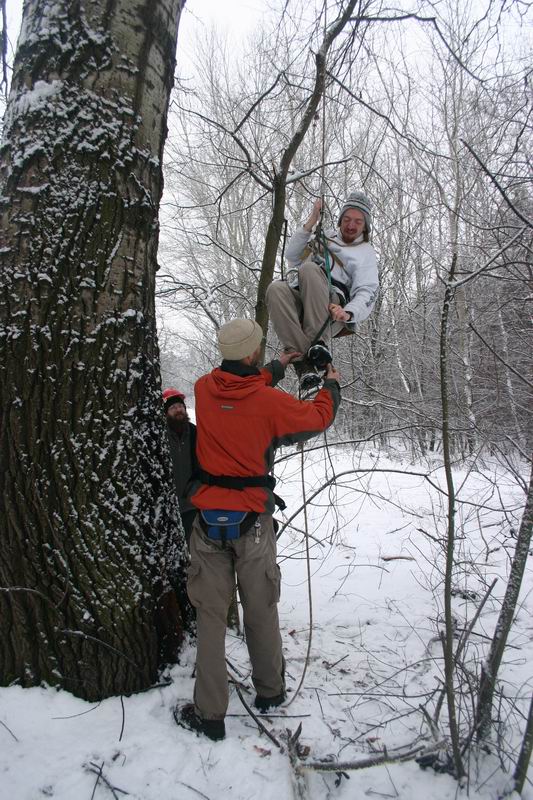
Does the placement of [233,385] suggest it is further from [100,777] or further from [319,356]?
[100,777]

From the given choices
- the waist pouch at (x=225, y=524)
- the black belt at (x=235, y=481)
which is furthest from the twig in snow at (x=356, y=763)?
the black belt at (x=235, y=481)

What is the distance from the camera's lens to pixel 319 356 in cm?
265

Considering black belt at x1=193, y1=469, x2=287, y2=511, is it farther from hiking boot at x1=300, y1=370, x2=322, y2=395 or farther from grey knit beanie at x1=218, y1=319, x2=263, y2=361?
hiking boot at x1=300, y1=370, x2=322, y2=395

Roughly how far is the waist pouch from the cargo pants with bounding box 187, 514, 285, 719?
5cm

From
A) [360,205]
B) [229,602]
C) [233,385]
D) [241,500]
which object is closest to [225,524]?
[241,500]

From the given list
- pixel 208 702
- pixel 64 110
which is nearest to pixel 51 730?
pixel 208 702

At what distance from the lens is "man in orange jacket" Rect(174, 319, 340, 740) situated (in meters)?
2.09

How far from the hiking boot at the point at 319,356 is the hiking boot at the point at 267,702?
1766 millimetres

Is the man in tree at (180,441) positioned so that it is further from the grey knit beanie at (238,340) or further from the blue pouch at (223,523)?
the grey knit beanie at (238,340)

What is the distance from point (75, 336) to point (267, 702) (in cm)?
196

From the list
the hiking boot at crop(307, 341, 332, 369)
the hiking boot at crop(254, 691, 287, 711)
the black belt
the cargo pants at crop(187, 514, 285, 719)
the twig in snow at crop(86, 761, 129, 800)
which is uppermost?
the hiking boot at crop(307, 341, 332, 369)

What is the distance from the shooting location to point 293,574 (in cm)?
439

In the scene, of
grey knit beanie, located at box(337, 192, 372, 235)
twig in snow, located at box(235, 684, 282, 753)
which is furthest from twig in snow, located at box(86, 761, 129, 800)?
grey knit beanie, located at box(337, 192, 372, 235)

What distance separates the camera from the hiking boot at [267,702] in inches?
85.4
